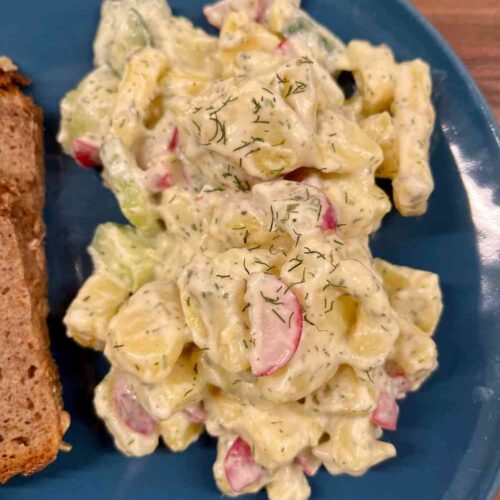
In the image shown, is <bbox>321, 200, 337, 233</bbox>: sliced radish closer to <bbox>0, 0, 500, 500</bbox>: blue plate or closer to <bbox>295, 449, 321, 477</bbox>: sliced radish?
<bbox>0, 0, 500, 500</bbox>: blue plate

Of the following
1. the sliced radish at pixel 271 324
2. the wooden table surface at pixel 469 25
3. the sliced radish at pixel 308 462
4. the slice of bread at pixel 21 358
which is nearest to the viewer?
the sliced radish at pixel 271 324

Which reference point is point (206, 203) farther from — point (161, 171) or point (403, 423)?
point (403, 423)

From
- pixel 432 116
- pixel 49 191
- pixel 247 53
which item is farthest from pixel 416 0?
pixel 49 191

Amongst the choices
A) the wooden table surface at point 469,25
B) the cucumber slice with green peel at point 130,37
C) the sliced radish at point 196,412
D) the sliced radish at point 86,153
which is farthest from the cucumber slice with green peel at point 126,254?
the wooden table surface at point 469,25

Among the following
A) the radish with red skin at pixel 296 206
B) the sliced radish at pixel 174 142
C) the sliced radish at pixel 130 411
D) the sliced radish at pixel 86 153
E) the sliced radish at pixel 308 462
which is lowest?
the sliced radish at pixel 130 411

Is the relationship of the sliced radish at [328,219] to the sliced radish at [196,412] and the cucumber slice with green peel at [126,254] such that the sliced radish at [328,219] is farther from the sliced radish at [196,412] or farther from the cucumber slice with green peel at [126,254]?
the sliced radish at [196,412]

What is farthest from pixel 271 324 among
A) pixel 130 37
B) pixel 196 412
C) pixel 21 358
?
pixel 130 37
